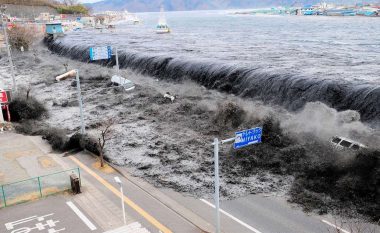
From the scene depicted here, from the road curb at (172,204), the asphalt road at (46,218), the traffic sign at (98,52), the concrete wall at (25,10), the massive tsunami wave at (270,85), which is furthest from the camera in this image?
the concrete wall at (25,10)

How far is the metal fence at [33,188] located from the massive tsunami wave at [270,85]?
80.5 ft

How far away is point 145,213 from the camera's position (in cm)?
2033

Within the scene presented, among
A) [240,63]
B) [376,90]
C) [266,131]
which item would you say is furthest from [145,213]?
[240,63]

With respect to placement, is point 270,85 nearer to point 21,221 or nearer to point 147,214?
point 147,214

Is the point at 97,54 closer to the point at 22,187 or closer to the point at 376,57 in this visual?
the point at 22,187

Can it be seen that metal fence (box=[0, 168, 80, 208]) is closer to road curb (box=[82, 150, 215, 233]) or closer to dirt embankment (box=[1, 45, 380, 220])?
road curb (box=[82, 150, 215, 233])

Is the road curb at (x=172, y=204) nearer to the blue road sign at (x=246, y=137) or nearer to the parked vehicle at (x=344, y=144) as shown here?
the blue road sign at (x=246, y=137)

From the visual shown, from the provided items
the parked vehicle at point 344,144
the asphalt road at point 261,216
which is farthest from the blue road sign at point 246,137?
the parked vehicle at point 344,144

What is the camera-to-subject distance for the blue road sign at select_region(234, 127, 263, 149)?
15.1m

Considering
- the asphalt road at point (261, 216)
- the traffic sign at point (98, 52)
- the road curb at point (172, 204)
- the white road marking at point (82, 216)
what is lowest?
the asphalt road at point (261, 216)

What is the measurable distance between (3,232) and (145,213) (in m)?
6.86

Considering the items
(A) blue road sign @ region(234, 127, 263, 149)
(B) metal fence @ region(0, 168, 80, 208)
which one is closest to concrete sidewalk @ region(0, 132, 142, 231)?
(B) metal fence @ region(0, 168, 80, 208)

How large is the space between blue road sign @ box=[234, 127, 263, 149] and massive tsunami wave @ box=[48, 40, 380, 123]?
21.6 metres

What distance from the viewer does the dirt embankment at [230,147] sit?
76.7ft
